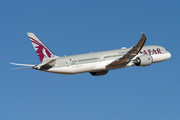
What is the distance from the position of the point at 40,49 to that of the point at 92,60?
27.4ft

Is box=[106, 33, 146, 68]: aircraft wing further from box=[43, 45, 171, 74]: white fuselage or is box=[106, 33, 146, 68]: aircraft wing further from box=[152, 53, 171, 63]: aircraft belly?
box=[152, 53, 171, 63]: aircraft belly

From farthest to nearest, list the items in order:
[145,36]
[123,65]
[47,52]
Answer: [123,65], [47,52], [145,36]

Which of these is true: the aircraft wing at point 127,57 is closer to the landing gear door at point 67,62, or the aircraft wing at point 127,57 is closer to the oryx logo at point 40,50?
the landing gear door at point 67,62

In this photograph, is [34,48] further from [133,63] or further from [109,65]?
[133,63]

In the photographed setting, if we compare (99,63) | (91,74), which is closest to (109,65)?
(99,63)

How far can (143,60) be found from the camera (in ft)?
186

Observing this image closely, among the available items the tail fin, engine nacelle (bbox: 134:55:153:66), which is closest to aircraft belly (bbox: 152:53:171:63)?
engine nacelle (bbox: 134:55:153:66)

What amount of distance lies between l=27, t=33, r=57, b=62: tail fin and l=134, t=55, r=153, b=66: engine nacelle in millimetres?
14157

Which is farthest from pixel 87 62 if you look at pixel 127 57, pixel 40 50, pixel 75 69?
pixel 40 50

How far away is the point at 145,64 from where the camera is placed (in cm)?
5694

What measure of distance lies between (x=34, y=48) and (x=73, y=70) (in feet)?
Answer: 22.6

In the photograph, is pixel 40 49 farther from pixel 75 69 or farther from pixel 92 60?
pixel 92 60

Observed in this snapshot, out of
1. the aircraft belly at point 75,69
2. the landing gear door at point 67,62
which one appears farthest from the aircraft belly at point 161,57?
the landing gear door at point 67,62

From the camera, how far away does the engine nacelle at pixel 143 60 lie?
2231 inches
